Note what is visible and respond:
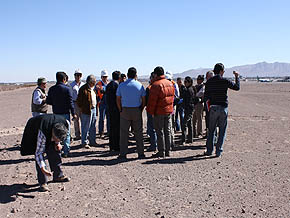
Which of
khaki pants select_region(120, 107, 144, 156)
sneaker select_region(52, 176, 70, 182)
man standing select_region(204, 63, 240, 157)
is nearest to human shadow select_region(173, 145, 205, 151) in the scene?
man standing select_region(204, 63, 240, 157)

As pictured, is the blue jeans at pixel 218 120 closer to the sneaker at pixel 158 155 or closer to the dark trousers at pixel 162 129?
the dark trousers at pixel 162 129

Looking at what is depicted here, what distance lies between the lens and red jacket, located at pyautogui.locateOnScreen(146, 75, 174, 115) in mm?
7070

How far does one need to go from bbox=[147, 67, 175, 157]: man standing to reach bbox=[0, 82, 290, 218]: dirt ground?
541mm

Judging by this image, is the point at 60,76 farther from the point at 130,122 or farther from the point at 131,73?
the point at 130,122

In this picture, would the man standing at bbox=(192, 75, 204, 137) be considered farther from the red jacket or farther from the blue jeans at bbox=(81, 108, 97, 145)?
the blue jeans at bbox=(81, 108, 97, 145)

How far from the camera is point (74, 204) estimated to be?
4.82 metres

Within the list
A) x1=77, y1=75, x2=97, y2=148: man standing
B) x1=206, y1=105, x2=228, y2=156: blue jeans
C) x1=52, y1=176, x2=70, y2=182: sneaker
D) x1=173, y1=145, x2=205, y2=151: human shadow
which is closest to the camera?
x1=52, y1=176, x2=70, y2=182: sneaker

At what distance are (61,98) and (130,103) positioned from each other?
1598 millimetres

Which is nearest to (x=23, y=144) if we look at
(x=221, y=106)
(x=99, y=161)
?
(x=99, y=161)

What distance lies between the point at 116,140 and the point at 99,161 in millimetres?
1049

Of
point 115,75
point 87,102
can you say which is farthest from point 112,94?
point 87,102

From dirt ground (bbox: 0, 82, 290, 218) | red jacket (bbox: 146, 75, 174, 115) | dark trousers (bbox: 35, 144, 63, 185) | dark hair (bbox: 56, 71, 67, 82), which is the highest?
dark hair (bbox: 56, 71, 67, 82)

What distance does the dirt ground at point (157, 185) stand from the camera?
4.62m

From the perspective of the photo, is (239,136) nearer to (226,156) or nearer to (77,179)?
(226,156)
